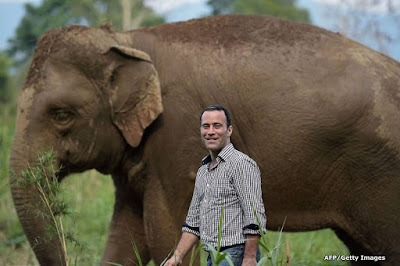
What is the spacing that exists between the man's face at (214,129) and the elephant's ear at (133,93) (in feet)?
4.69

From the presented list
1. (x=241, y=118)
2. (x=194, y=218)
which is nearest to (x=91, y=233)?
(x=241, y=118)

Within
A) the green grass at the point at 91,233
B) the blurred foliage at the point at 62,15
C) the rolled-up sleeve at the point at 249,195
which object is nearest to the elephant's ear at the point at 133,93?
the green grass at the point at 91,233

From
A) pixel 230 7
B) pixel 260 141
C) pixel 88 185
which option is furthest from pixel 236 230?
pixel 230 7

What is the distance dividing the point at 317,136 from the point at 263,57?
23.5 inches

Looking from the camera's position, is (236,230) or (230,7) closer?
(236,230)

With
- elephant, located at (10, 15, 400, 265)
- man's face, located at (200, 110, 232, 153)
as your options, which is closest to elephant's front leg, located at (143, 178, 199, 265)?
elephant, located at (10, 15, 400, 265)

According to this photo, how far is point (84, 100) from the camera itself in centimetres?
439

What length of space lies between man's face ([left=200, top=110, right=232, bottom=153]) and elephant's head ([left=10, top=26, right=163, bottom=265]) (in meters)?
1.43

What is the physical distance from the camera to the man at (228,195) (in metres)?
2.84

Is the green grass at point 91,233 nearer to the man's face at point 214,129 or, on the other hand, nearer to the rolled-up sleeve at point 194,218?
the rolled-up sleeve at point 194,218

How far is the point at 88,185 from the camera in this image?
8.50m

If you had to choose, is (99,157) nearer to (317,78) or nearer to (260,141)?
(260,141)

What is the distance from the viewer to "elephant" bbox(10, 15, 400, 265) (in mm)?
4301

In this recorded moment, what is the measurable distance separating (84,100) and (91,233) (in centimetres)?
302
